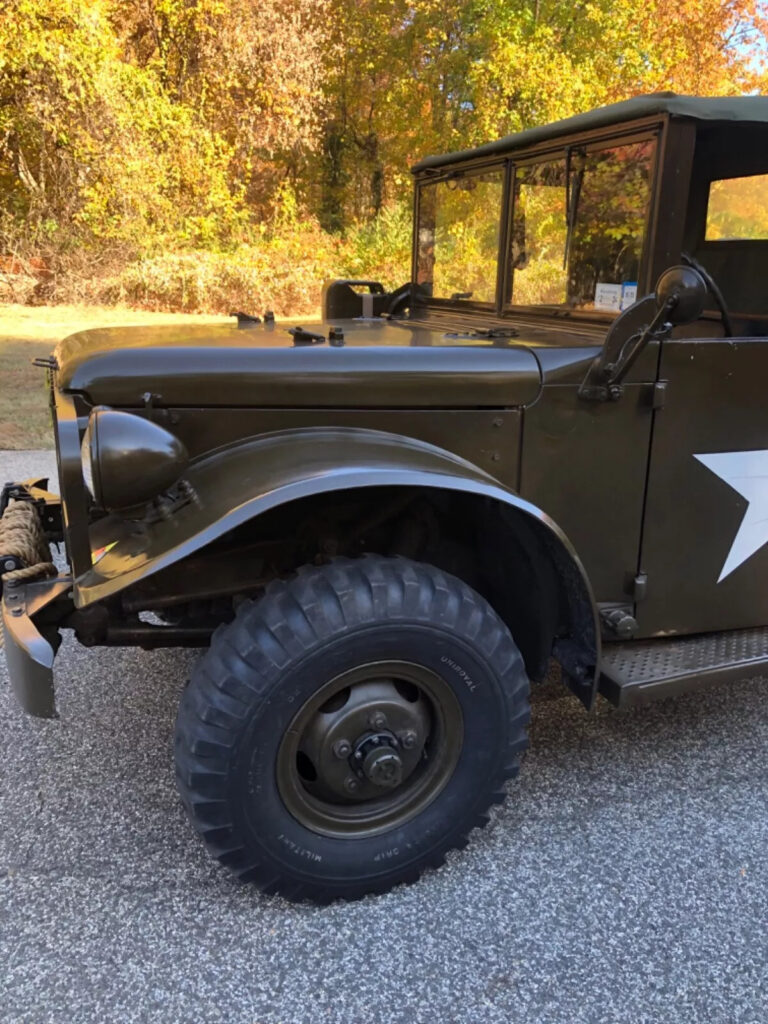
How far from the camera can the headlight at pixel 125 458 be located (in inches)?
82.7

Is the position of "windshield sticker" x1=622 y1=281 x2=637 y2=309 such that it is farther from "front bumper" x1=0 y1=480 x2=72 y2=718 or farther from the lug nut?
"front bumper" x1=0 y1=480 x2=72 y2=718

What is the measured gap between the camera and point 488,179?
10.7 feet

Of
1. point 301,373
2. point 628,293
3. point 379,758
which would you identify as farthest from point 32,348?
point 379,758

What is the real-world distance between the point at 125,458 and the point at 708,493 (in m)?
1.81

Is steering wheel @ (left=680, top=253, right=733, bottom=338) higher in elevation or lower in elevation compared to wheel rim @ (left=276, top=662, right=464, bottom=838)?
higher

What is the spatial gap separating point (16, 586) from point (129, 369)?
703 millimetres

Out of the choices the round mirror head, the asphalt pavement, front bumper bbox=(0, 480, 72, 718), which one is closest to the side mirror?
the round mirror head

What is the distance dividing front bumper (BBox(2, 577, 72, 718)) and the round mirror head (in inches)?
71.9

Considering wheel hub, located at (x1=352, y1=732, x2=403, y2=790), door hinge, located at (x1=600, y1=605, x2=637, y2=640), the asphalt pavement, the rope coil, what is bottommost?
the asphalt pavement

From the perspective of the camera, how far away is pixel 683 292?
7.28ft

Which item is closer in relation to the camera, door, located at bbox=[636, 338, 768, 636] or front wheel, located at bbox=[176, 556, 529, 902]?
front wheel, located at bbox=[176, 556, 529, 902]

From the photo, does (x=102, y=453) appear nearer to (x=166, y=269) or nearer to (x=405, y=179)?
(x=166, y=269)

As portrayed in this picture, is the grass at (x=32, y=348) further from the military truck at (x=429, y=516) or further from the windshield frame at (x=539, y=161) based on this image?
the military truck at (x=429, y=516)

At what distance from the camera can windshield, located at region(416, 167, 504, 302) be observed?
3.27m
